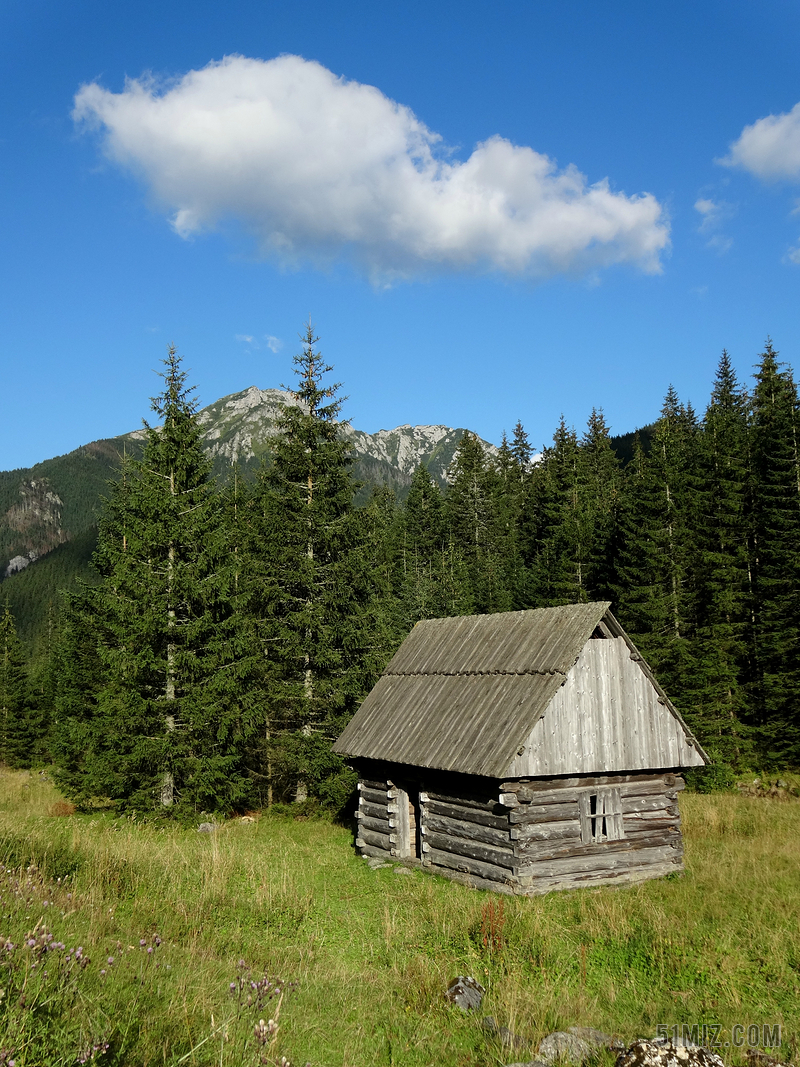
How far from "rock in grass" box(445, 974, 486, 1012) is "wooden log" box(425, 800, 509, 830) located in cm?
645

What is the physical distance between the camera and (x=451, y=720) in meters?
16.6

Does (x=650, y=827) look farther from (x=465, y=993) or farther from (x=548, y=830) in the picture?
(x=465, y=993)

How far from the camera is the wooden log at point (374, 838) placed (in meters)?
18.5

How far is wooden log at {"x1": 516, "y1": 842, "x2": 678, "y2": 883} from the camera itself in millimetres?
14516

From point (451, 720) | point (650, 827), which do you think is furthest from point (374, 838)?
point (650, 827)

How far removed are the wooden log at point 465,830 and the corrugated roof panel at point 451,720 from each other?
1468 mm

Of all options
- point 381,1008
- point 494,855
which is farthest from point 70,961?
point 494,855

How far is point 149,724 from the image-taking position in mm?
21828

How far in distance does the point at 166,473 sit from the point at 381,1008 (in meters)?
18.6

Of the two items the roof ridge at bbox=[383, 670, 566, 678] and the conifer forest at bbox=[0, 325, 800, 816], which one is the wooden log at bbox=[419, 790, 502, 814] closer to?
the roof ridge at bbox=[383, 670, 566, 678]

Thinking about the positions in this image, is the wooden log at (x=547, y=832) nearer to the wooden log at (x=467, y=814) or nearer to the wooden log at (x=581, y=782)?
the wooden log at (x=467, y=814)

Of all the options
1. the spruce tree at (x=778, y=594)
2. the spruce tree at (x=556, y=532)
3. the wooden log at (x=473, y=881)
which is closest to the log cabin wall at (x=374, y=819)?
the wooden log at (x=473, y=881)

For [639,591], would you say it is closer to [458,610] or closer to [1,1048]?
[458,610]

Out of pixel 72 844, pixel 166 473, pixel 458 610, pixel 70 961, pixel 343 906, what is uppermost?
pixel 166 473
